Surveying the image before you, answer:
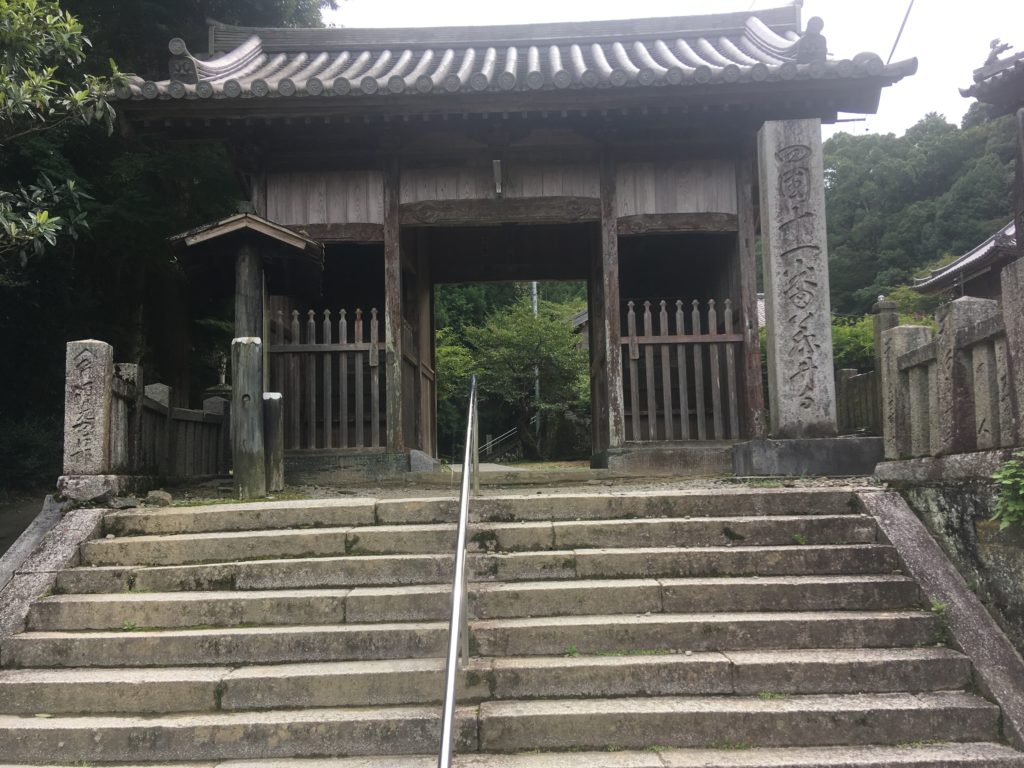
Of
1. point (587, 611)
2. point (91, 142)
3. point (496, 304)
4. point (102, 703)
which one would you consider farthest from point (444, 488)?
point (496, 304)

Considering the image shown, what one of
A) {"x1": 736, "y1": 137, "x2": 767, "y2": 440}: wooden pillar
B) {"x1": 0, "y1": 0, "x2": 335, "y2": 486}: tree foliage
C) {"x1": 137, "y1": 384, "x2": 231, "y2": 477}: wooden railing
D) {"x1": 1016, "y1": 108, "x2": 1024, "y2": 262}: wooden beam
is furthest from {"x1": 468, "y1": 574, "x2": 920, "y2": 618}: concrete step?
{"x1": 1016, "y1": 108, "x2": 1024, "y2": 262}: wooden beam

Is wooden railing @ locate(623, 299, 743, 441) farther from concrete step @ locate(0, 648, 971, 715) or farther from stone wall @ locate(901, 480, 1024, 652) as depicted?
concrete step @ locate(0, 648, 971, 715)

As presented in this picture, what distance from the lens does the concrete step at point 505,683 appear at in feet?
12.0

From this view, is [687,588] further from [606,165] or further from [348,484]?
[606,165]

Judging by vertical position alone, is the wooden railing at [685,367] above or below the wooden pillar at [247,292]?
below

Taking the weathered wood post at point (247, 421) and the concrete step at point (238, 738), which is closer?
the concrete step at point (238, 738)

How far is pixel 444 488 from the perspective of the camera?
6.91 meters

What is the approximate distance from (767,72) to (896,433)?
12.2ft

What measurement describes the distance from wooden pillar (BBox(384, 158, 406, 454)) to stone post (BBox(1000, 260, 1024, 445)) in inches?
221

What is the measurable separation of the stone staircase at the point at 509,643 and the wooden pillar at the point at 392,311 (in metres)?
2.60

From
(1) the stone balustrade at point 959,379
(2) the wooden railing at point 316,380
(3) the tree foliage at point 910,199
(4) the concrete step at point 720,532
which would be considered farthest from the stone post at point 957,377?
(3) the tree foliage at point 910,199

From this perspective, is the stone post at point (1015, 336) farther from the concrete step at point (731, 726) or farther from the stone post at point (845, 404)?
the stone post at point (845, 404)

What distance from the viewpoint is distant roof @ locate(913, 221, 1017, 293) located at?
47.5 feet

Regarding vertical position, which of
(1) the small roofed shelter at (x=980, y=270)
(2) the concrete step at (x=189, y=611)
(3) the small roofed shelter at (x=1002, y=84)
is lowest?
(2) the concrete step at (x=189, y=611)
